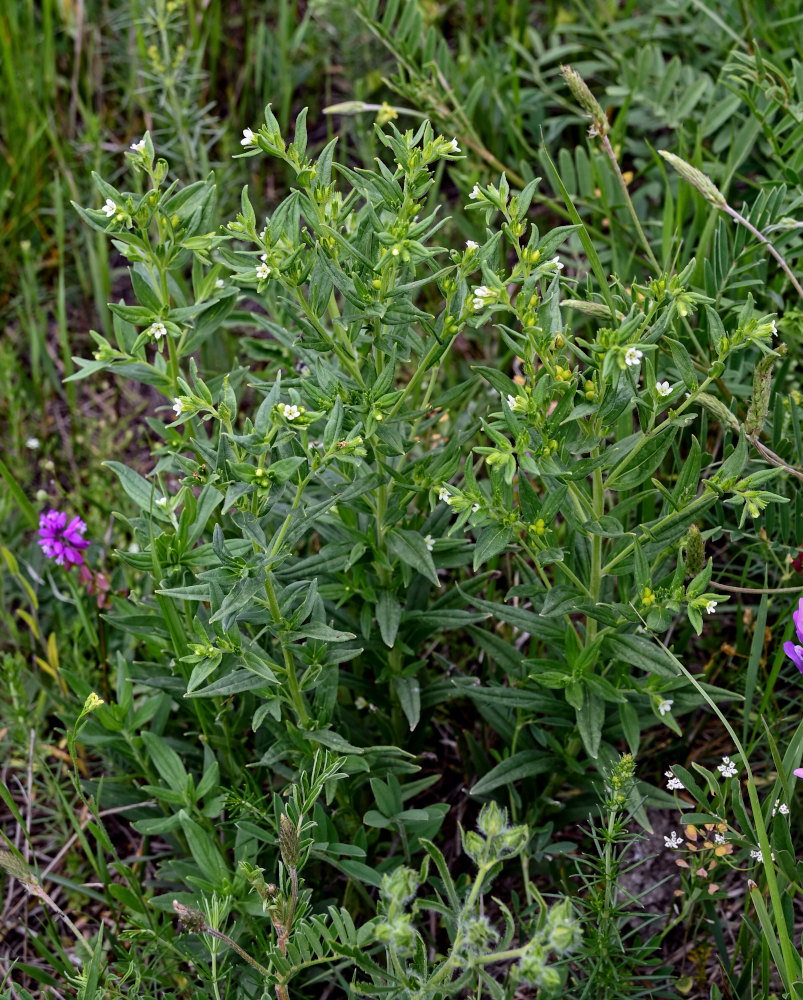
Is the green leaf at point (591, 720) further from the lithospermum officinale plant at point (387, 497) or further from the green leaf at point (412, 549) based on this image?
the green leaf at point (412, 549)

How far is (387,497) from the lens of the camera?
2.28 metres

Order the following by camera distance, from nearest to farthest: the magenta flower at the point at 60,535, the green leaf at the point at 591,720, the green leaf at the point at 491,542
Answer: the green leaf at the point at 491,542, the green leaf at the point at 591,720, the magenta flower at the point at 60,535

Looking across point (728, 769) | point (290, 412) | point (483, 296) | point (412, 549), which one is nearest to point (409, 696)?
point (412, 549)

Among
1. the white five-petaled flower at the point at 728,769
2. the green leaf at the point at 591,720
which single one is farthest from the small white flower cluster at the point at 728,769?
the green leaf at the point at 591,720

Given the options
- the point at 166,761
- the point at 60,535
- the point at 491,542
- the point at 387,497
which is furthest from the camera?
the point at 60,535

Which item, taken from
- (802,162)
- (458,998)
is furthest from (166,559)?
(802,162)

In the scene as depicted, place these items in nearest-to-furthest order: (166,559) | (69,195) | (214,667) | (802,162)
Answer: (214,667), (166,559), (802,162), (69,195)

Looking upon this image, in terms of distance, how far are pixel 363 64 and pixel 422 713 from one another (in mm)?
2836

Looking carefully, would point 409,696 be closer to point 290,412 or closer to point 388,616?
point 388,616

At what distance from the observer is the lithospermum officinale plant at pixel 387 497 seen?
77.1 inches

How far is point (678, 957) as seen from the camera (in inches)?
95.5

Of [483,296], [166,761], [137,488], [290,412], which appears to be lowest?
[166,761]

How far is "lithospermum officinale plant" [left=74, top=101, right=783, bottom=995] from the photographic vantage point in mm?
1958

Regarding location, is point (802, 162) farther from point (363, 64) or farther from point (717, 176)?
point (363, 64)
